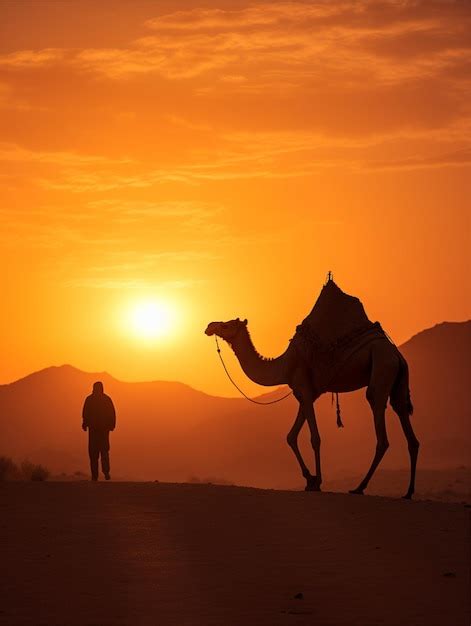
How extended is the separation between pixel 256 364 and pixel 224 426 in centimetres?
11586

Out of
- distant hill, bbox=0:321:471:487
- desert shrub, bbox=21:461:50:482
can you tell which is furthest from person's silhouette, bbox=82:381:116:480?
distant hill, bbox=0:321:471:487

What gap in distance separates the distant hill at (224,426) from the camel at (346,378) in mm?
68350

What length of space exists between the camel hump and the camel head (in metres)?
1.67

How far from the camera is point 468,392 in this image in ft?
415

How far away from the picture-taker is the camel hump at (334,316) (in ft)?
74.2

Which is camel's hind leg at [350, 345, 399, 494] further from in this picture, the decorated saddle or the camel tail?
the decorated saddle

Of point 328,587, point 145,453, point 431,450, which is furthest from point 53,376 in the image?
point 328,587

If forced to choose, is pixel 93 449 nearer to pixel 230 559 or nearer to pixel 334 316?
pixel 334 316

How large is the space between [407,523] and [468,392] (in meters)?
111

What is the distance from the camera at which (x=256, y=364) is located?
79.3 ft

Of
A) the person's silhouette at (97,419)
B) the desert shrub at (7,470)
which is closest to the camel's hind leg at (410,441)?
the person's silhouette at (97,419)

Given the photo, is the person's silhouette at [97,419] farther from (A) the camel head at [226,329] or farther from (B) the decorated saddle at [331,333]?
A: (B) the decorated saddle at [331,333]

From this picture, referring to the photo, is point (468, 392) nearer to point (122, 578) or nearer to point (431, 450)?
point (431, 450)

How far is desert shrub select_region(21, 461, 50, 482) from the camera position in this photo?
2830cm
